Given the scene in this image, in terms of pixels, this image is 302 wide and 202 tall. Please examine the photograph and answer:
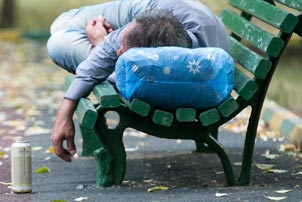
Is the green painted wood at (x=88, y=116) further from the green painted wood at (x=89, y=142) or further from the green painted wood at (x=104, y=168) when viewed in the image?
the green painted wood at (x=89, y=142)

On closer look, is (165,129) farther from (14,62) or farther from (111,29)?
(14,62)

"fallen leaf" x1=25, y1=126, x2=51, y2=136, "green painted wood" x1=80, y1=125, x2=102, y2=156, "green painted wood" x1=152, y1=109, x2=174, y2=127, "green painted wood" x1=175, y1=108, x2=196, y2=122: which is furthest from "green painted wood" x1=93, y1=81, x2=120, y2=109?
"fallen leaf" x1=25, y1=126, x2=51, y2=136

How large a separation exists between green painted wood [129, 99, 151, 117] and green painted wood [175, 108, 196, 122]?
0.50 ft

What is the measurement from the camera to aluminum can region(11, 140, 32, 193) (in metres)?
4.84

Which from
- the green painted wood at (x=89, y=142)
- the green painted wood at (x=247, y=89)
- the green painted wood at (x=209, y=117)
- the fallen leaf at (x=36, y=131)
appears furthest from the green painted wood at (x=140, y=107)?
the fallen leaf at (x=36, y=131)

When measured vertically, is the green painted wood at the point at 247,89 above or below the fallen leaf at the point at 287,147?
above

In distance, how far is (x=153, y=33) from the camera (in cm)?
478

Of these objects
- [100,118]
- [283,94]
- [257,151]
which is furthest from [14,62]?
[100,118]

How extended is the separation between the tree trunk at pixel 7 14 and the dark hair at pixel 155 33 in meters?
17.4

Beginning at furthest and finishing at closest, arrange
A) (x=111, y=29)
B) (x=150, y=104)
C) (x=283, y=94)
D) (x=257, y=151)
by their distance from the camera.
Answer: (x=283, y=94) → (x=257, y=151) → (x=111, y=29) → (x=150, y=104)

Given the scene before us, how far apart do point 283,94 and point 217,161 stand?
13.9ft

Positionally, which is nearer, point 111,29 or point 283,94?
point 111,29

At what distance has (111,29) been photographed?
5660mm

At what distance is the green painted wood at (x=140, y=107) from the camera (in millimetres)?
4648
